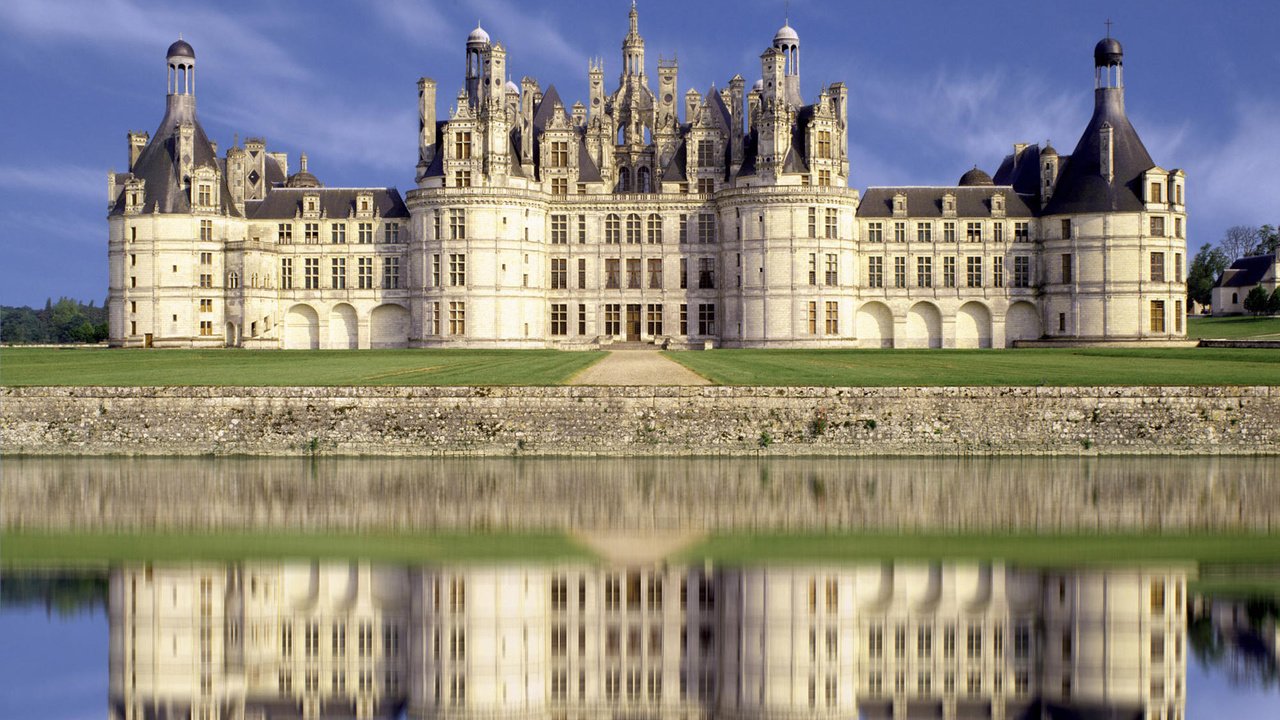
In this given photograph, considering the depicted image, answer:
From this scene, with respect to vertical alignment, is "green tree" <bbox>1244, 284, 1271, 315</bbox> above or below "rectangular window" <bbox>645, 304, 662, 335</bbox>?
above

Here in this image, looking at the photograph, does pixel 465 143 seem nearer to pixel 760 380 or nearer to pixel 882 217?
pixel 882 217

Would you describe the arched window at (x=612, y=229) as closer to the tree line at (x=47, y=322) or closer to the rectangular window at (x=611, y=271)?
the rectangular window at (x=611, y=271)

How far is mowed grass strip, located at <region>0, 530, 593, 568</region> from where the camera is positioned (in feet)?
68.9

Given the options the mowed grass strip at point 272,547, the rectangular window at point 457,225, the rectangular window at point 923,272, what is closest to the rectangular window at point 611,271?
the rectangular window at point 457,225

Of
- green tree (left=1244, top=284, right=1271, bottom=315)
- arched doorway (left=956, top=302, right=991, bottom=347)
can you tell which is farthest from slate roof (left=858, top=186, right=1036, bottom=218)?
green tree (left=1244, top=284, right=1271, bottom=315)

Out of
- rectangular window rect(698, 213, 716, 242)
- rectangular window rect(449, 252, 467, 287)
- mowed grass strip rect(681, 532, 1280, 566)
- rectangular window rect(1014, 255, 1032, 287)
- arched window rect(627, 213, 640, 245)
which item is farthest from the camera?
arched window rect(627, 213, 640, 245)

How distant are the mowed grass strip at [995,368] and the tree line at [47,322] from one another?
80233 millimetres

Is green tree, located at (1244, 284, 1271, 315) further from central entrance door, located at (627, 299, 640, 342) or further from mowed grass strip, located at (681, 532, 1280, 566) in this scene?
mowed grass strip, located at (681, 532, 1280, 566)

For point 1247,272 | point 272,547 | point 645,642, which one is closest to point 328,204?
point 272,547

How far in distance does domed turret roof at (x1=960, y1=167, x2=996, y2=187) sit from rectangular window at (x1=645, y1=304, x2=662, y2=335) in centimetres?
2084

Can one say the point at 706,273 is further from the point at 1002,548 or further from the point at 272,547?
the point at 272,547

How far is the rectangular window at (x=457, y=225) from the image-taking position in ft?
264

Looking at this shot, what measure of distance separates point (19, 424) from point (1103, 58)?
64140 millimetres

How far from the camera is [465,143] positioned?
80.2 m
